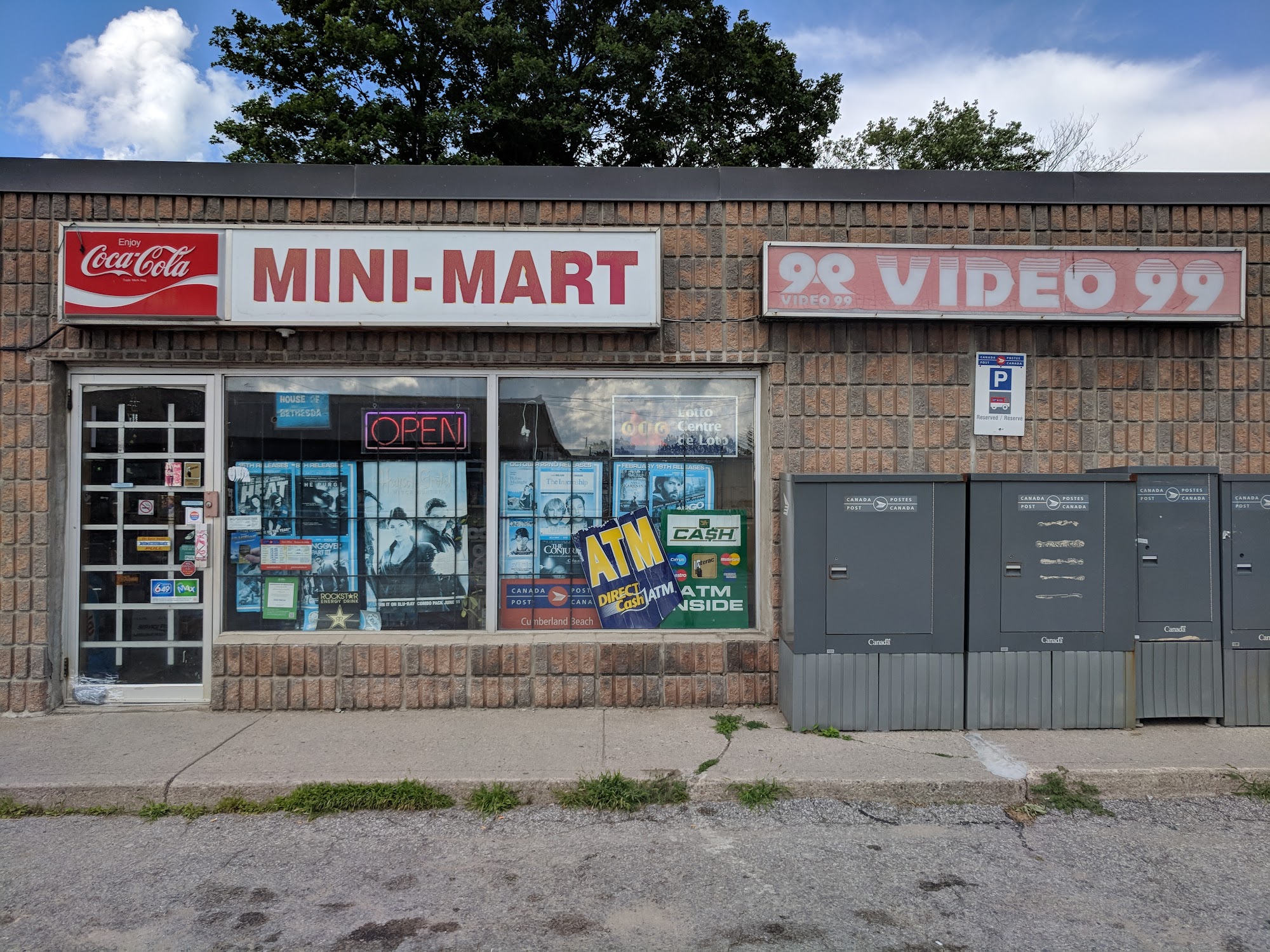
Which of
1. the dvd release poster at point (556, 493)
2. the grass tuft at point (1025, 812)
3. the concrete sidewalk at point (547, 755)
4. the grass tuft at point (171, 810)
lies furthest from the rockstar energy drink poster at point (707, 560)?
the grass tuft at point (171, 810)

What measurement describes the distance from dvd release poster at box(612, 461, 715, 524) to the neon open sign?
1332 millimetres

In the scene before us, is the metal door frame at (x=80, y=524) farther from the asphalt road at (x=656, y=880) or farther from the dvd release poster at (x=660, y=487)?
the dvd release poster at (x=660, y=487)

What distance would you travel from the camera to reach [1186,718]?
5.96 m

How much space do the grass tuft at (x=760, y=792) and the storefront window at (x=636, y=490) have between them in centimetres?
186

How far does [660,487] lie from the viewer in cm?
667

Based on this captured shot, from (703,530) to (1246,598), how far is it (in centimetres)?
397

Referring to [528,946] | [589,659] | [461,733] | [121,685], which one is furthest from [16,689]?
[528,946]

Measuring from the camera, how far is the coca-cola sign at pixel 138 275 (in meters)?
6.10

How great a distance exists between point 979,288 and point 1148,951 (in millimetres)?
4581

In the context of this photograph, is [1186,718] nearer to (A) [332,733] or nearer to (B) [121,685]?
(A) [332,733]

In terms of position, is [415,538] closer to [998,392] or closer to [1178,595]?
[998,392]

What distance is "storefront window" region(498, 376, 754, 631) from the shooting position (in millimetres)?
6621

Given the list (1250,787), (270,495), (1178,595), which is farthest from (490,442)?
(1250,787)

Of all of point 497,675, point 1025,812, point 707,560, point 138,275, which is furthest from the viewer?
point 707,560
